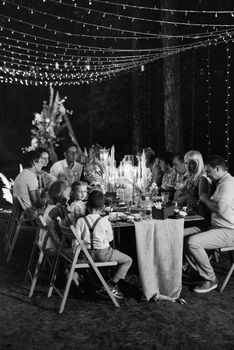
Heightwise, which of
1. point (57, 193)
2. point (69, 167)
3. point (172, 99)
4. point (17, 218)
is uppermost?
point (172, 99)

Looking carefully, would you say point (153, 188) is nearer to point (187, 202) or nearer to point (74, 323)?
point (187, 202)

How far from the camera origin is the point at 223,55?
635 inches

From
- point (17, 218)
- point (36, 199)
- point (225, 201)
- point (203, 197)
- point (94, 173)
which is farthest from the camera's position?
point (94, 173)

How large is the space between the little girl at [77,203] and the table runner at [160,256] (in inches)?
29.8

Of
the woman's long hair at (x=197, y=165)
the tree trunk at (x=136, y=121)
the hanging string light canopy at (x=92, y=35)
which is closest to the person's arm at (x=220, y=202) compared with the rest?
the woman's long hair at (x=197, y=165)

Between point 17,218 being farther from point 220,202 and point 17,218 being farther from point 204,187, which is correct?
point 220,202

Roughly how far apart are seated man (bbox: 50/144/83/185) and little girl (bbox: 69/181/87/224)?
2979mm

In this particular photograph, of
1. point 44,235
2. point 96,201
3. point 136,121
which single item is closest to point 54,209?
point 44,235

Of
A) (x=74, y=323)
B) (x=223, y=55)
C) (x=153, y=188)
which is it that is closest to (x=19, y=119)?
(x=223, y=55)

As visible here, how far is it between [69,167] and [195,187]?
3.41m

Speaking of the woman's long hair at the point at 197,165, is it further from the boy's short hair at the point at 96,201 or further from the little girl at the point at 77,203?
the boy's short hair at the point at 96,201

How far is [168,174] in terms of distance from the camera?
7781 mm

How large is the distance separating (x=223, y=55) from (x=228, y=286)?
11699 mm

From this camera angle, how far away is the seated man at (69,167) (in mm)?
9000
